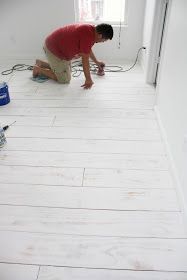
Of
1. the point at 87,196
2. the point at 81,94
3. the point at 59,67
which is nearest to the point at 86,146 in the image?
the point at 87,196

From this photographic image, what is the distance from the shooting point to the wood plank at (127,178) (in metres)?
1.72

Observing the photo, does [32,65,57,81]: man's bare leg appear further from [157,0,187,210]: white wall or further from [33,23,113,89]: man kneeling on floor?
[157,0,187,210]: white wall

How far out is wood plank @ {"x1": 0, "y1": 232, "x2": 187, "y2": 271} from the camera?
130 cm

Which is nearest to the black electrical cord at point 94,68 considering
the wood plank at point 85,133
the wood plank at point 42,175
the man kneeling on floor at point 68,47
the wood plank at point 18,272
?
the man kneeling on floor at point 68,47

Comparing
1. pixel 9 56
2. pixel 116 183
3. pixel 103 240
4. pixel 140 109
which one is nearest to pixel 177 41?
pixel 140 109

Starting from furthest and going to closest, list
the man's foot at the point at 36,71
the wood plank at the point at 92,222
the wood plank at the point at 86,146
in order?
the man's foot at the point at 36,71, the wood plank at the point at 86,146, the wood plank at the point at 92,222

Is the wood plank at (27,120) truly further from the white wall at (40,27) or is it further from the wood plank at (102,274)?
the white wall at (40,27)

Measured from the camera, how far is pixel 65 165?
6.20ft

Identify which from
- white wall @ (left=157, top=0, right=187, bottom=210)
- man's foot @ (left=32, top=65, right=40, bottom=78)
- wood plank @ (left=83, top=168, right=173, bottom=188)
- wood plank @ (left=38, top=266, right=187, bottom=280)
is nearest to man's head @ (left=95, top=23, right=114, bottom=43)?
white wall @ (left=157, top=0, right=187, bottom=210)

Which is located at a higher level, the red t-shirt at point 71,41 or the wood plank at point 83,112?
the red t-shirt at point 71,41

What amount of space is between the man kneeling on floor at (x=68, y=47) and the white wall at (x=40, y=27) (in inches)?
21.4

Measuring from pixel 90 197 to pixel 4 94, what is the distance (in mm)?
1521

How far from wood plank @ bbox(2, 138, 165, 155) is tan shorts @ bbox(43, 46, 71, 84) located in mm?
1131

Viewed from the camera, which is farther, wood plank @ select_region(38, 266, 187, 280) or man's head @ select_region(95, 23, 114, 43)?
man's head @ select_region(95, 23, 114, 43)
